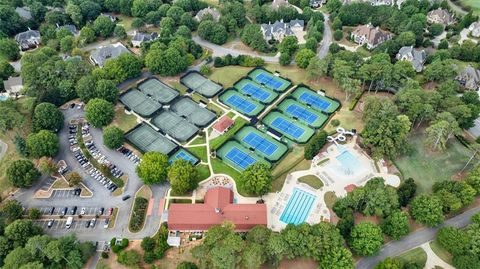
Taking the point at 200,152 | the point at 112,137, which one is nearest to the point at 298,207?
the point at 200,152

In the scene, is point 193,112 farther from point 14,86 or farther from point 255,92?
point 14,86

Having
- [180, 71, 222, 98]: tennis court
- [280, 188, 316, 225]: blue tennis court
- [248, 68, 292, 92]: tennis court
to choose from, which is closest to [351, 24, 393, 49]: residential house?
[248, 68, 292, 92]: tennis court

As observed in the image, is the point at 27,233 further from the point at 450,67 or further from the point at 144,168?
the point at 450,67

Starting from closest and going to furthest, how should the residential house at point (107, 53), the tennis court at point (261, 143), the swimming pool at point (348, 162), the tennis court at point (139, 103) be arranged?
the swimming pool at point (348, 162) → the tennis court at point (261, 143) → the tennis court at point (139, 103) → the residential house at point (107, 53)

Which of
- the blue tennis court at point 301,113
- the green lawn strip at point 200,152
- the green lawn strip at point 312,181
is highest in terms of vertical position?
the blue tennis court at point 301,113

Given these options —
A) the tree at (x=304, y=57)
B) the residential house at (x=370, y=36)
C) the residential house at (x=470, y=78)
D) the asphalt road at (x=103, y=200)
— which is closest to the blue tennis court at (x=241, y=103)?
the tree at (x=304, y=57)

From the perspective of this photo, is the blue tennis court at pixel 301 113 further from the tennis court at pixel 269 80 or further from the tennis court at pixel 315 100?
the tennis court at pixel 269 80
